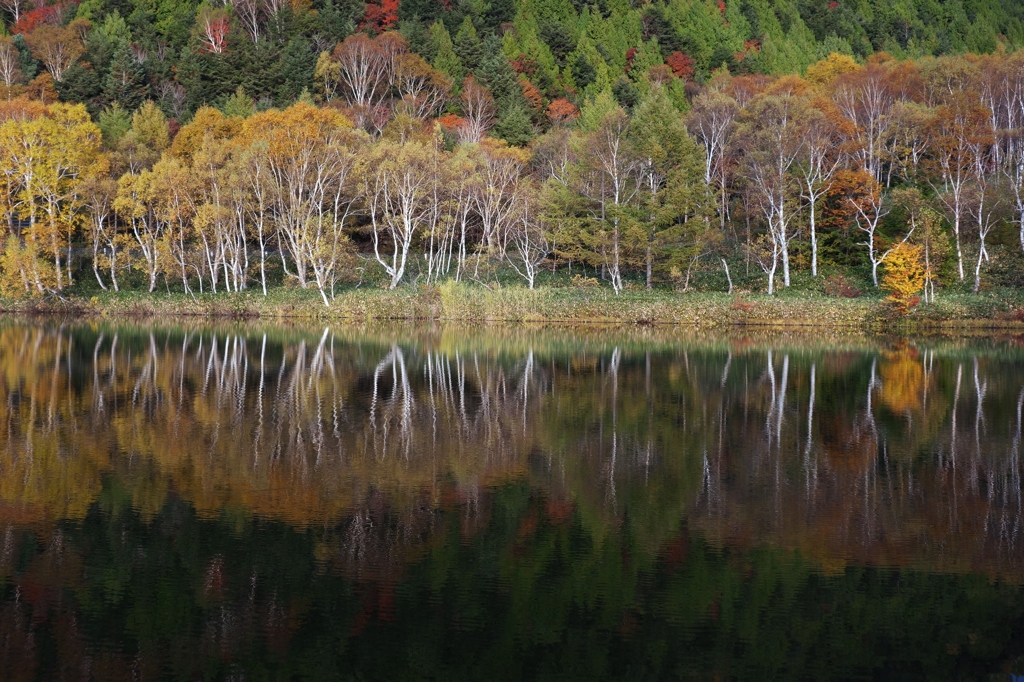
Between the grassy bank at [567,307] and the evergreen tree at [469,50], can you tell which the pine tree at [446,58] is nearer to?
the evergreen tree at [469,50]

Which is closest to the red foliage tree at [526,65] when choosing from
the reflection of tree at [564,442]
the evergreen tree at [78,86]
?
the evergreen tree at [78,86]

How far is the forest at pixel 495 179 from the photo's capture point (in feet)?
163

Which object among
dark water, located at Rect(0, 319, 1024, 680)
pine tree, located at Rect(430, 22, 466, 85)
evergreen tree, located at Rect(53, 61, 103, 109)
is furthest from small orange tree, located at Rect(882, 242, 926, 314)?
evergreen tree, located at Rect(53, 61, 103, 109)

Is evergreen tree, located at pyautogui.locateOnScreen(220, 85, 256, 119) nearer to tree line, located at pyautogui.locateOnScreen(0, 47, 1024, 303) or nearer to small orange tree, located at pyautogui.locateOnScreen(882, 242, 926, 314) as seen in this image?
tree line, located at pyautogui.locateOnScreen(0, 47, 1024, 303)

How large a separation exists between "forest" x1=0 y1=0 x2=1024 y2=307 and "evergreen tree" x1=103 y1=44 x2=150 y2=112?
25 centimetres

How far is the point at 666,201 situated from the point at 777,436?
37218mm

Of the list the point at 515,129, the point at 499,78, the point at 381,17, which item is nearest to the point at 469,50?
the point at 499,78

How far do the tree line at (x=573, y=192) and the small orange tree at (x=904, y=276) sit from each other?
0.21 metres

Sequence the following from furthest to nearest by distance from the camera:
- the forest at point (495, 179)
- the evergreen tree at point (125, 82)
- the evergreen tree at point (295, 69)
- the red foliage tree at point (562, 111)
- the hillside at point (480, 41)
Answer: the hillside at point (480, 41), the red foliage tree at point (562, 111), the evergreen tree at point (295, 69), the evergreen tree at point (125, 82), the forest at point (495, 179)

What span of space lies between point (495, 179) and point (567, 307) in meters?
10.6

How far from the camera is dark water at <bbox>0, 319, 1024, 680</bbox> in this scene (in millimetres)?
7008

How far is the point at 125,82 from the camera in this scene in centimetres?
7600

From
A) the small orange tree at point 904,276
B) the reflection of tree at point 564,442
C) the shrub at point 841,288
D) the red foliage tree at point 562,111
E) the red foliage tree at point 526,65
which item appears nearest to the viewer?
the reflection of tree at point 564,442

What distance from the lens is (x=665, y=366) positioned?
1047 inches
